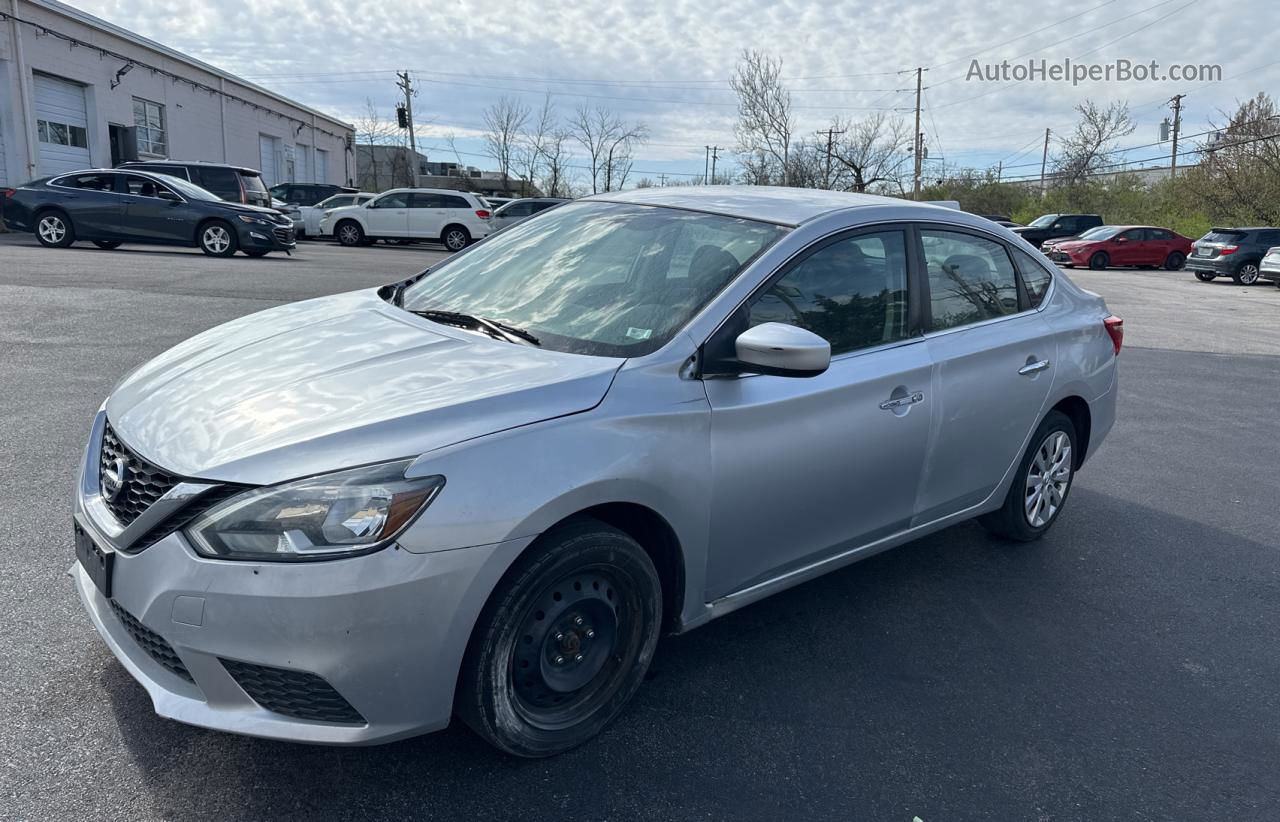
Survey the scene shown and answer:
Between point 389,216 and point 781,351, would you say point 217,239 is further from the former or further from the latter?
point 781,351

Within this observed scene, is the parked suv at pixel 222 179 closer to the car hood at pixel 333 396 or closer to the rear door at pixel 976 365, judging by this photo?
the car hood at pixel 333 396

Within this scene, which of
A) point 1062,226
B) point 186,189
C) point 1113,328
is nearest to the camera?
point 1113,328

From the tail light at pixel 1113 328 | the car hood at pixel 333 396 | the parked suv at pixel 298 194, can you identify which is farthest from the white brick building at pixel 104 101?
the tail light at pixel 1113 328

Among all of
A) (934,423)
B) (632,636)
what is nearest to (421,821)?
(632,636)

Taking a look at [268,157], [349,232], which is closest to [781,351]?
[349,232]

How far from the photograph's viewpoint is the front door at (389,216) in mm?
26969

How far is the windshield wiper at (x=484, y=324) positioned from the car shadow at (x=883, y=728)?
4.12 feet

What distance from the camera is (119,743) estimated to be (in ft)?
8.59

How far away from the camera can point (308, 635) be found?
221 cm

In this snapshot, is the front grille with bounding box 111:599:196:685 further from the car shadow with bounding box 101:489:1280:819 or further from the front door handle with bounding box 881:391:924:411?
the front door handle with bounding box 881:391:924:411

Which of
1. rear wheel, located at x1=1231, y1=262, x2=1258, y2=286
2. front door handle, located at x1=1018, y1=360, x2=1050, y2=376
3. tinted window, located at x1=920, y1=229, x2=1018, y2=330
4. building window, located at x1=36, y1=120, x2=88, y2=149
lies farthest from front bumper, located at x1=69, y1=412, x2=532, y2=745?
rear wheel, located at x1=1231, y1=262, x2=1258, y2=286

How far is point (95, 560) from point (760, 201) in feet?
8.81

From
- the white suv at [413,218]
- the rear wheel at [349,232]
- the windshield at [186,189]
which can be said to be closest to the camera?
the windshield at [186,189]

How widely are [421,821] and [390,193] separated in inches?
1045
